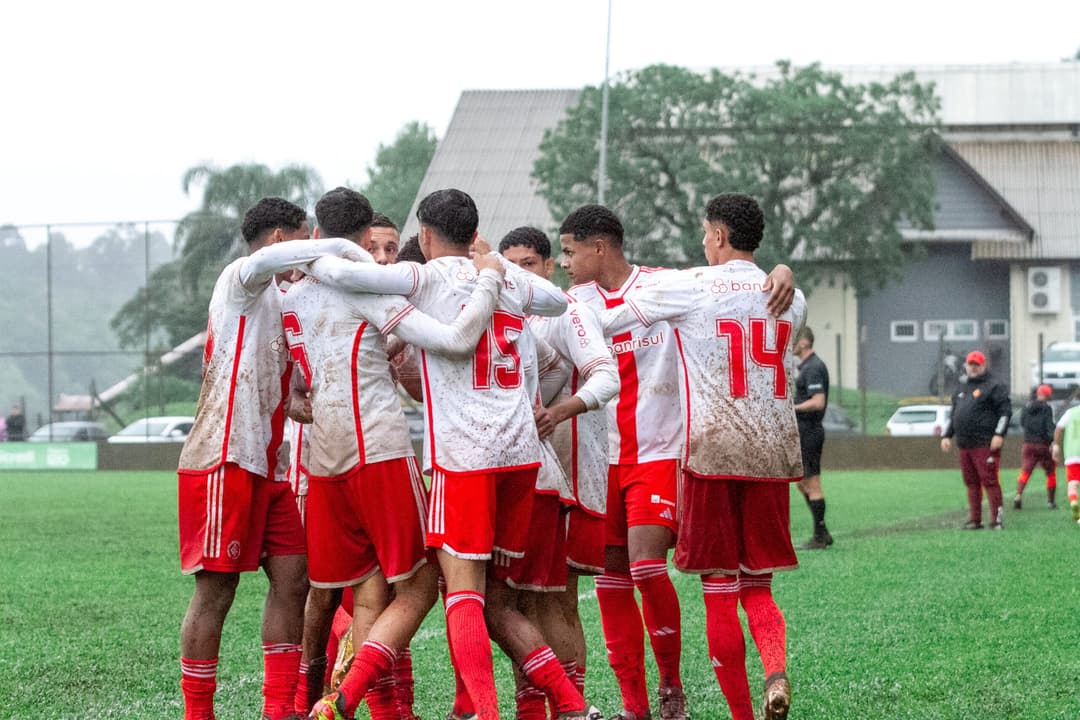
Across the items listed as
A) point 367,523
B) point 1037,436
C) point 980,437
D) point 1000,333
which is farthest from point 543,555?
point 1000,333

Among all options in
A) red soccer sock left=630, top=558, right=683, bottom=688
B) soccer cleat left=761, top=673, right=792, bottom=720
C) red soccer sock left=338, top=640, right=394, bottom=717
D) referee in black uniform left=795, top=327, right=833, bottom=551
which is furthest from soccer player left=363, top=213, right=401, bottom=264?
referee in black uniform left=795, top=327, right=833, bottom=551

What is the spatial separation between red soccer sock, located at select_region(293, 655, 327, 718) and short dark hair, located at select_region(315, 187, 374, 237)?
180 cm

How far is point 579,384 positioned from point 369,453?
1380 mm

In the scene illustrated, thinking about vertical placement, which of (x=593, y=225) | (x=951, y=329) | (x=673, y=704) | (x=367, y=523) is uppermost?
(x=951, y=329)

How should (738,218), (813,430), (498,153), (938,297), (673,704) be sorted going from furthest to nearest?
(498,153) < (938,297) < (813,430) < (673,704) < (738,218)

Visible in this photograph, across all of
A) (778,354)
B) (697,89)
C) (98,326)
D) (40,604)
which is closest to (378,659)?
(778,354)

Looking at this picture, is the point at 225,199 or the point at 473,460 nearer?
the point at 473,460

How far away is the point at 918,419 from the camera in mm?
38625

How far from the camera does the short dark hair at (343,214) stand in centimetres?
591

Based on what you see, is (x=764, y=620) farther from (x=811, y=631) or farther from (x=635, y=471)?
(x=811, y=631)

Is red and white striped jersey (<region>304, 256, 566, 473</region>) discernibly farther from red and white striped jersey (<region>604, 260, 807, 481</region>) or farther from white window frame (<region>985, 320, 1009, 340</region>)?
white window frame (<region>985, 320, 1009, 340</region>)

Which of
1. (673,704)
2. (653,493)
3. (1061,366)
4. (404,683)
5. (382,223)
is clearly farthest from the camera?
(1061,366)

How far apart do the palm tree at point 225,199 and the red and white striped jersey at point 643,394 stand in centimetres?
3679

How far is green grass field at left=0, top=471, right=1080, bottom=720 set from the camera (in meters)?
6.95
